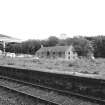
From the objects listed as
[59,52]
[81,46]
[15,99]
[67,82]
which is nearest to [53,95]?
[67,82]

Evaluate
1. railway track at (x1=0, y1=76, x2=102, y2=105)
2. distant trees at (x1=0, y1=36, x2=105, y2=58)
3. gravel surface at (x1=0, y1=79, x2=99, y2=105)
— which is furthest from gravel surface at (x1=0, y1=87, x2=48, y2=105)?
distant trees at (x1=0, y1=36, x2=105, y2=58)

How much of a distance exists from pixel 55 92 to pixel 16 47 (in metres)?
54.1

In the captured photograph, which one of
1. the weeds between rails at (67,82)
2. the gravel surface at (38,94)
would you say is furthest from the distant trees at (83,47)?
the gravel surface at (38,94)

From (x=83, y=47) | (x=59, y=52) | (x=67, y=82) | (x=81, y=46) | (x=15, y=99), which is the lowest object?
(x=15, y=99)

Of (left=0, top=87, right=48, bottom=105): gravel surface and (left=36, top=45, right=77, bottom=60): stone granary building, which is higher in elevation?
(left=36, top=45, right=77, bottom=60): stone granary building

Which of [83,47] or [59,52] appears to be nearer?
[59,52]

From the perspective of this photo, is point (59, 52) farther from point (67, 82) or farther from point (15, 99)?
point (15, 99)

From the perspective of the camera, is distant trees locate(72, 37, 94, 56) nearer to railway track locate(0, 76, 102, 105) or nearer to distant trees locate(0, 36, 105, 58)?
distant trees locate(0, 36, 105, 58)

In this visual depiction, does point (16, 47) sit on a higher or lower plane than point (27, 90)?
higher

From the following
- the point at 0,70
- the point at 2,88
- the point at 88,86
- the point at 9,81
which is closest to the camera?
the point at 88,86

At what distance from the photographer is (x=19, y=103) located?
17.6 feet

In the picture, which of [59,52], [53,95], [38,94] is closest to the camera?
[53,95]

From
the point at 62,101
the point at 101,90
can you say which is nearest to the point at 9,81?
the point at 62,101

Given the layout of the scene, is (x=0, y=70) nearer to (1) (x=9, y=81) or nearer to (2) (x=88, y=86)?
(1) (x=9, y=81)
